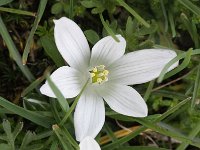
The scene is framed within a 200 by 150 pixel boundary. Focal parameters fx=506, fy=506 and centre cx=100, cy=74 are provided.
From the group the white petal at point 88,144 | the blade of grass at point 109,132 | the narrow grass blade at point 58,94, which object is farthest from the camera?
the blade of grass at point 109,132

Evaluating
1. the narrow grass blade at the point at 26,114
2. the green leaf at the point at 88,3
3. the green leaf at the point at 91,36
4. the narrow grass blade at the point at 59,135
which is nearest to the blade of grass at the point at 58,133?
the narrow grass blade at the point at 59,135

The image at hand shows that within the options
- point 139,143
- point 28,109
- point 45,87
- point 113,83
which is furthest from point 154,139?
point 45,87

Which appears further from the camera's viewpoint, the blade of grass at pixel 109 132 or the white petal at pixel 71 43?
the blade of grass at pixel 109 132

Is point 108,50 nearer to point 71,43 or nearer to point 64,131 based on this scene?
point 71,43

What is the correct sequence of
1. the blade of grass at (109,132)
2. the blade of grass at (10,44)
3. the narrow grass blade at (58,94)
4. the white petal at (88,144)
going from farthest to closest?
the blade of grass at (109,132) → the blade of grass at (10,44) → the white petal at (88,144) → the narrow grass blade at (58,94)

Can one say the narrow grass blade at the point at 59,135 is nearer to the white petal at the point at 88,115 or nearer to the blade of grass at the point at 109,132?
the white petal at the point at 88,115

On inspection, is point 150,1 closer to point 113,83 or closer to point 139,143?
point 113,83

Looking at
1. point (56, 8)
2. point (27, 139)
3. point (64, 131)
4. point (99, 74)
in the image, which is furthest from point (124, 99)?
point (56, 8)

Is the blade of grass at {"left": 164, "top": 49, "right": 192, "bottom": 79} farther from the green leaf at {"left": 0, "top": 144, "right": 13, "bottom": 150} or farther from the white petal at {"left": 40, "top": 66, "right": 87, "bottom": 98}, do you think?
the green leaf at {"left": 0, "top": 144, "right": 13, "bottom": 150}
